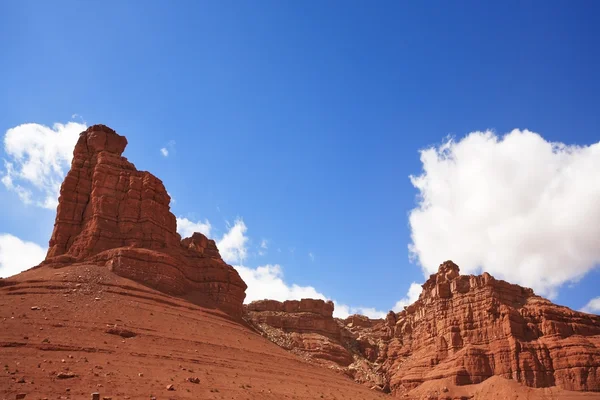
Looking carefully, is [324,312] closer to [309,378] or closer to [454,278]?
[454,278]

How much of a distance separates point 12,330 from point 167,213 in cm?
2811

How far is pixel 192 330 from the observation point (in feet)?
162

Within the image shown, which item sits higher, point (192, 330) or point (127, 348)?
Result: point (192, 330)

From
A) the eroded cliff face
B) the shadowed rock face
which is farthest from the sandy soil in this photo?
the eroded cliff face

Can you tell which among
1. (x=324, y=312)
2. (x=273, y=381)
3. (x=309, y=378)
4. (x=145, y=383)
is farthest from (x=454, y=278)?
(x=145, y=383)

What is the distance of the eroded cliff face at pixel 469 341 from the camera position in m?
77.3

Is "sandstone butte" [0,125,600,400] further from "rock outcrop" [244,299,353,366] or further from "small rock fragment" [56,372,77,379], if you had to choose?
"rock outcrop" [244,299,353,366]

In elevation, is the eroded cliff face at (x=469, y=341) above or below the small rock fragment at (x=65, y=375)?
above

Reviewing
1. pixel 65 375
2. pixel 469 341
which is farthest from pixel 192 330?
pixel 469 341

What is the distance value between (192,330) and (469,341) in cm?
5277

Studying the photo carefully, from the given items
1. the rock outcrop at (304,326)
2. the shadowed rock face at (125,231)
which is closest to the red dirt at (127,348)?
the shadowed rock face at (125,231)

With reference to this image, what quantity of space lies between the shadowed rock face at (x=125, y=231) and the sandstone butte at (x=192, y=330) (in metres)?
0.14

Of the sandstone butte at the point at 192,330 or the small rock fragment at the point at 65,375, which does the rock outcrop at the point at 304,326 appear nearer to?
the sandstone butte at the point at 192,330

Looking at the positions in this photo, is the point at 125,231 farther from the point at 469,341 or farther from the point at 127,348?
the point at 469,341
